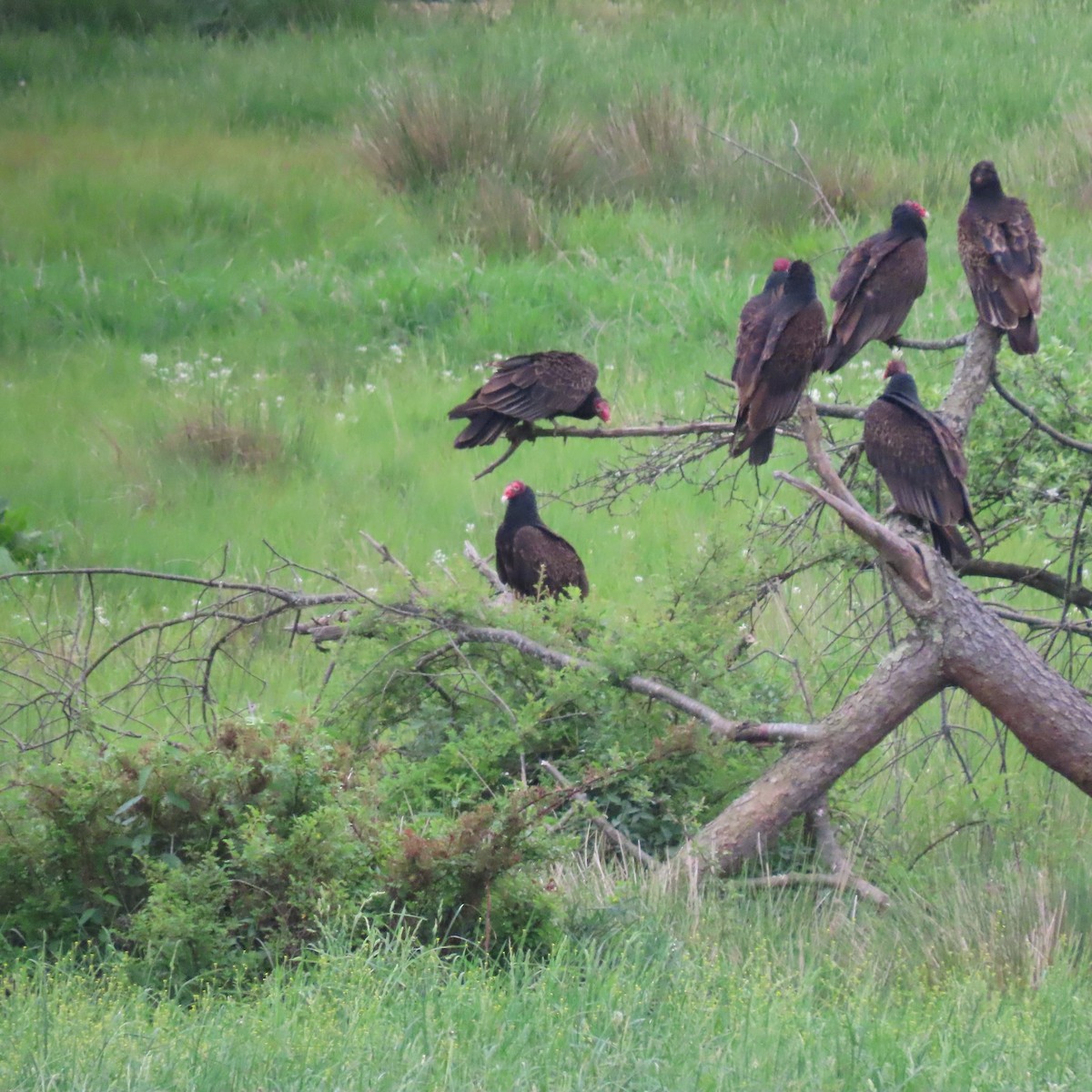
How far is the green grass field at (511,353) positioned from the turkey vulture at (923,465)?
788mm

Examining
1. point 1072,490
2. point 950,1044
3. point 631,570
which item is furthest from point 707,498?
point 950,1044

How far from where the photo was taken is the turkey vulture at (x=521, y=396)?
5.23m

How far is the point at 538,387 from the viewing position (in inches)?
209

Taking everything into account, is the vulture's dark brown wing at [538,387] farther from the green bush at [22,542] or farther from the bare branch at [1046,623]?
the green bush at [22,542]

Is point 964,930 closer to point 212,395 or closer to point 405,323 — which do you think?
point 212,395

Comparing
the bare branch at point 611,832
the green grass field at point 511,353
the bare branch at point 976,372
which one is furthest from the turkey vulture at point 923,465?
the bare branch at point 611,832

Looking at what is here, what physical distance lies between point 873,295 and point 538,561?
1.80 m

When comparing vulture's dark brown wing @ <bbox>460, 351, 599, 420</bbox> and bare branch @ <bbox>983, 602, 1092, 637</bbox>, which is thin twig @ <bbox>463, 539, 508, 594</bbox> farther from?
bare branch @ <bbox>983, 602, 1092, 637</bbox>

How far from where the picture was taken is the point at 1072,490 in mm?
4816

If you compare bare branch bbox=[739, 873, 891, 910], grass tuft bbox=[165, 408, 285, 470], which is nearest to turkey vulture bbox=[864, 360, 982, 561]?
bare branch bbox=[739, 873, 891, 910]

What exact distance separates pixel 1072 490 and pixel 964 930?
5.70 ft

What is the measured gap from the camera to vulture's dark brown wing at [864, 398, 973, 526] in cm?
399

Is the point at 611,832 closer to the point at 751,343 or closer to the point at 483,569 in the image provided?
the point at 483,569

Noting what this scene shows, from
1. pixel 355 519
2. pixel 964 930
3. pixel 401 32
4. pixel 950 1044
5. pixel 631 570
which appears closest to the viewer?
pixel 950 1044
